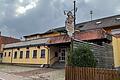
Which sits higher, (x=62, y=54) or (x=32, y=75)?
(x=62, y=54)

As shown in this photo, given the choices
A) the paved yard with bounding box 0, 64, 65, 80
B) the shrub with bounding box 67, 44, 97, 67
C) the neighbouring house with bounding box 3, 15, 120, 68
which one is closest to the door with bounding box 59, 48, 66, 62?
the neighbouring house with bounding box 3, 15, 120, 68

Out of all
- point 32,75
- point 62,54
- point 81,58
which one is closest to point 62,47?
point 62,54

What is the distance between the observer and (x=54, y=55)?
2855cm

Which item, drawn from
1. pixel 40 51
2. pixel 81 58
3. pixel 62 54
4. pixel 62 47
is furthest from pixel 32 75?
pixel 40 51

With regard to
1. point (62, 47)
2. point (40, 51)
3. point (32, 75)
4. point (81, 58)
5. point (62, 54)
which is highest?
point (62, 47)

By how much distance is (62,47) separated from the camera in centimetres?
2823

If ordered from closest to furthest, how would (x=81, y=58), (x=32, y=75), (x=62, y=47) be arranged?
(x=81, y=58)
(x=32, y=75)
(x=62, y=47)

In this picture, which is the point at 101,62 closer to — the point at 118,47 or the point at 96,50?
the point at 96,50

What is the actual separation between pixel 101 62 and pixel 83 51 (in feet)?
19.2

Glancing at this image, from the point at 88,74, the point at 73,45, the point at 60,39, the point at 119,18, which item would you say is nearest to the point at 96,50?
the point at 73,45

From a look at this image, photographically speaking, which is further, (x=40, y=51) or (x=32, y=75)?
(x=40, y=51)

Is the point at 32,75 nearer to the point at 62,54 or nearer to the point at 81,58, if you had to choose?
the point at 81,58

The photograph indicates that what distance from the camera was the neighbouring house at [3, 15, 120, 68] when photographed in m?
20.4

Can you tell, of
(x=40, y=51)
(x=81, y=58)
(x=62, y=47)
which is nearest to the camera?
(x=81, y=58)
